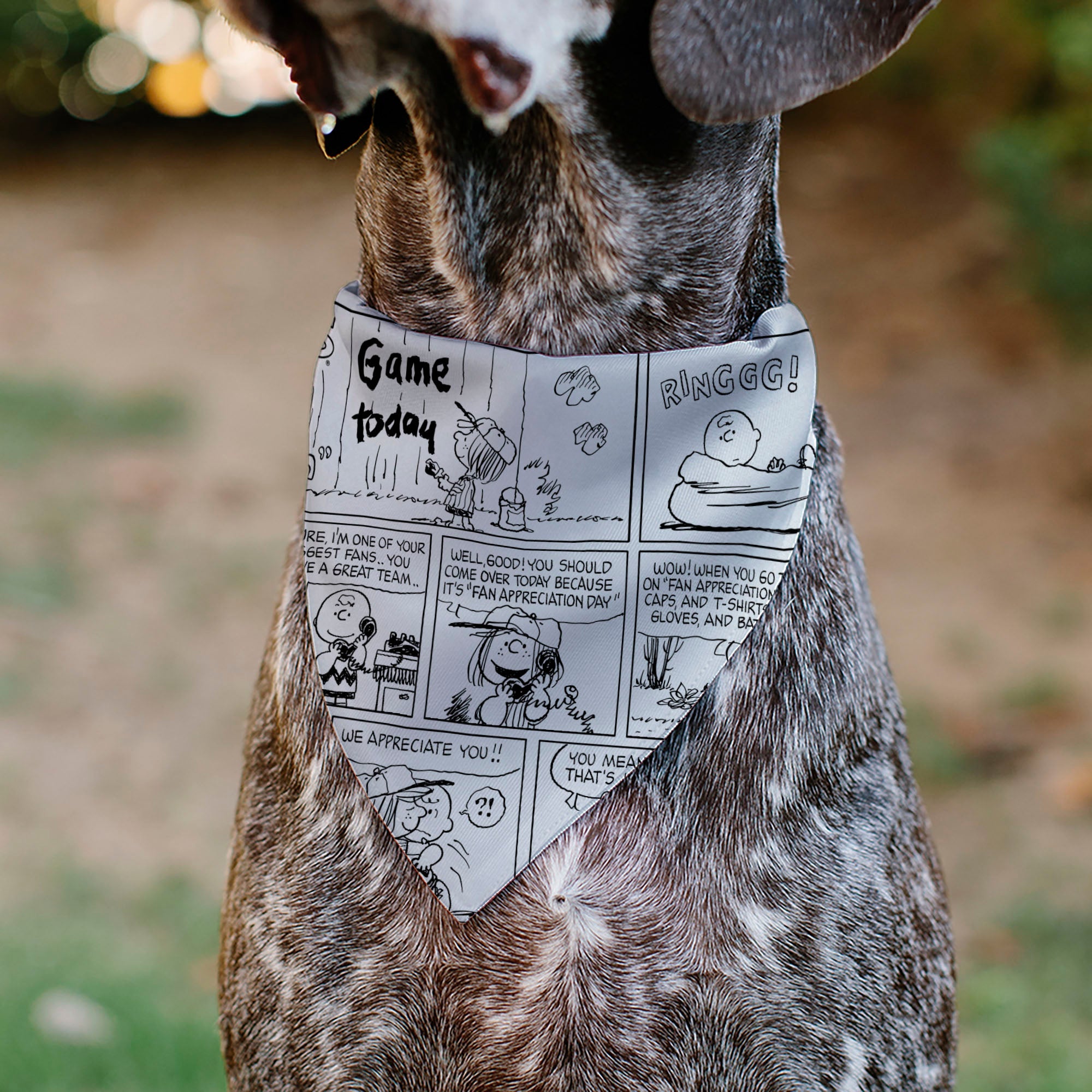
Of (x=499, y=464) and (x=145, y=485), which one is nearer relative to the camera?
(x=499, y=464)

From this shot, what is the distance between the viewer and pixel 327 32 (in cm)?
183

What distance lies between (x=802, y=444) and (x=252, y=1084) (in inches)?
51.3

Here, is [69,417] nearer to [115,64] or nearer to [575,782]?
[115,64]

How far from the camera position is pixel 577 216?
2.04 metres

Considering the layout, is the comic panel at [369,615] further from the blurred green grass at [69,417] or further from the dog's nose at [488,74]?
the blurred green grass at [69,417]

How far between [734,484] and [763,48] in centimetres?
63

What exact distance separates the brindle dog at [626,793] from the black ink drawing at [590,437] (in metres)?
0.12

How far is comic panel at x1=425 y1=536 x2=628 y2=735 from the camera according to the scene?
2.10m

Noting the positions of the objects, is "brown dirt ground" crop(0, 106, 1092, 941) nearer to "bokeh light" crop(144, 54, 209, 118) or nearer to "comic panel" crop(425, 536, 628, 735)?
"bokeh light" crop(144, 54, 209, 118)

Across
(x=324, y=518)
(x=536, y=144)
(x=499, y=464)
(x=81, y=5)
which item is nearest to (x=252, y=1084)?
(x=324, y=518)

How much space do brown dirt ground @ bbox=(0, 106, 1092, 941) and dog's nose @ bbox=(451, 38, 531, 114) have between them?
3.62 metres

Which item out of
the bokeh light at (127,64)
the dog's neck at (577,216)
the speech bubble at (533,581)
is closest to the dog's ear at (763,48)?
the dog's neck at (577,216)

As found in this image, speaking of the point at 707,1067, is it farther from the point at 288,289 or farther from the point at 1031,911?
the point at 288,289

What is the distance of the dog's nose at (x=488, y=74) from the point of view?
1733mm
